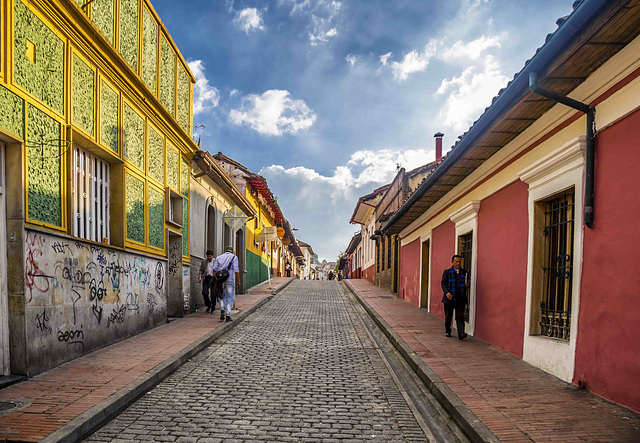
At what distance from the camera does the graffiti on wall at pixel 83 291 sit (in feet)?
18.5

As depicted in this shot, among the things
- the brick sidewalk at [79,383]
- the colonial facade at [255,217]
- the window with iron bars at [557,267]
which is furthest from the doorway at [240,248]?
the window with iron bars at [557,267]

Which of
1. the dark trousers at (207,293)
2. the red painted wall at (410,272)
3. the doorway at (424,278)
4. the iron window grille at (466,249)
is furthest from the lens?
the red painted wall at (410,272)

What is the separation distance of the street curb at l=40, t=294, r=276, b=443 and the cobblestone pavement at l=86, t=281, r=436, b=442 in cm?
9

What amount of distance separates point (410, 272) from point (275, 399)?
1268cm

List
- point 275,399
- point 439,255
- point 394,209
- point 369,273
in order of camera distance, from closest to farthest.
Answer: point 275,399
point 439,255
point 394,209
point 369,273

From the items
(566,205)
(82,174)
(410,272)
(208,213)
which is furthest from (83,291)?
(410,272)

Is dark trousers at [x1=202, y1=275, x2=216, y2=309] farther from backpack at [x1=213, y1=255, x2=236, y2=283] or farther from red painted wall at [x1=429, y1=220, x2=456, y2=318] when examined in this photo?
red painted wall at [x1=429, y1=220, x2=456, y2=318]

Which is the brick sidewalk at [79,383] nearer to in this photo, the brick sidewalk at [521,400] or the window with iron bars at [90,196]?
the window with iron bars at [90,196]

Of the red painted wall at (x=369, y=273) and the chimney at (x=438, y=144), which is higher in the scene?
the chimney at (x=438, y=144)

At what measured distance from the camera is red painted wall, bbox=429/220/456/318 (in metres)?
11.4

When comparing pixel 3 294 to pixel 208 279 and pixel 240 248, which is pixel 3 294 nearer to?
pixel 208 279

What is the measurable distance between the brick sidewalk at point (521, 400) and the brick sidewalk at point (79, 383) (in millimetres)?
3754

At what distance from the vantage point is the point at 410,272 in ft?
56.4

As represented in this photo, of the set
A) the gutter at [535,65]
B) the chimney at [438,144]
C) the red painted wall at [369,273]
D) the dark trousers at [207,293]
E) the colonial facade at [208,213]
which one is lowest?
the red painted wall at [369,273]
